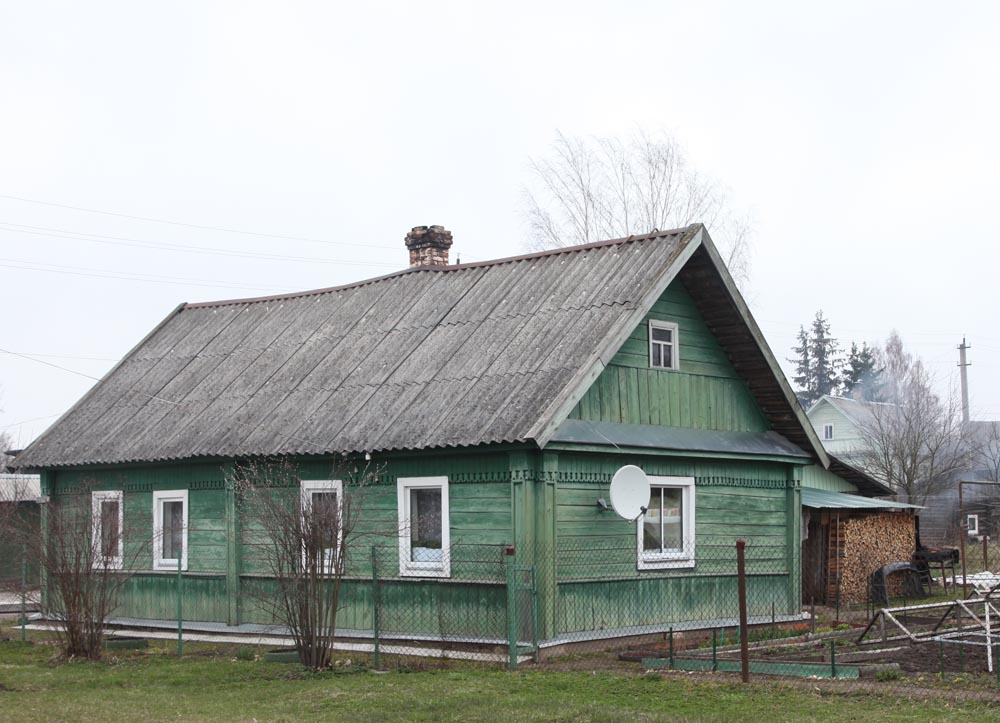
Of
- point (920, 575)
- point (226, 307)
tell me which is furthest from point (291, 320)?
point (920, 575)

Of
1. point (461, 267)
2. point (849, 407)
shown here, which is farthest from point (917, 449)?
point (461, 267)

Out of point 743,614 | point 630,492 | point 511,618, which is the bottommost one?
point 511,618

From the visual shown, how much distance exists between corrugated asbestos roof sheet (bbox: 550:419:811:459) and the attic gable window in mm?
931

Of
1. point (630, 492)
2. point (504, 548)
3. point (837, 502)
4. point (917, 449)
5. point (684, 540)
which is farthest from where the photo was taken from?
point (917, 449)

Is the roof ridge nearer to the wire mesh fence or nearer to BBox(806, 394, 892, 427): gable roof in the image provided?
the wire mesh fence

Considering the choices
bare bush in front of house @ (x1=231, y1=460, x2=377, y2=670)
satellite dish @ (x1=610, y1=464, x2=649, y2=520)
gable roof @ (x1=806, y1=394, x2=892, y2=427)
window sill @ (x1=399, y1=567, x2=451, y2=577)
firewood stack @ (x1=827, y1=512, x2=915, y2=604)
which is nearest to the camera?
bare bush in front of house @ (x1=231, y1=460, x2=377, y2=670)

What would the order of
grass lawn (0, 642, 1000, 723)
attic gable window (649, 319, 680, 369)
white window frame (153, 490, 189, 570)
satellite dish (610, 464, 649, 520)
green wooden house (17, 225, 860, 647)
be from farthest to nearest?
white window frame (153, 490, 189, 570) → attic gable window (649, 319, 680, 369) → satellite dish (610, 464, 649, 520) → green wooden house (17, 225, 860, 647) → grass lawn (0, 642, 1000, 723)

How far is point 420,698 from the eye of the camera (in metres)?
12.4

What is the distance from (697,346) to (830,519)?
731 centimetres

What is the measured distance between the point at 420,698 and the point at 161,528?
9.35 metres

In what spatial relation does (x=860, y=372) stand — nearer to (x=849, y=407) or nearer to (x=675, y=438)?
(x=849, y=407)

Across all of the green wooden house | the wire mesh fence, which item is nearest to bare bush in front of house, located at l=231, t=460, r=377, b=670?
the wire mesh fence

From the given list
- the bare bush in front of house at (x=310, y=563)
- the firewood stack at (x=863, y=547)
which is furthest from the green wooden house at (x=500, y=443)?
the firewood stack at (x=863, y=547)

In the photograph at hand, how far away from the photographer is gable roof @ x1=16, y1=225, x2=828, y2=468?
16.7m
